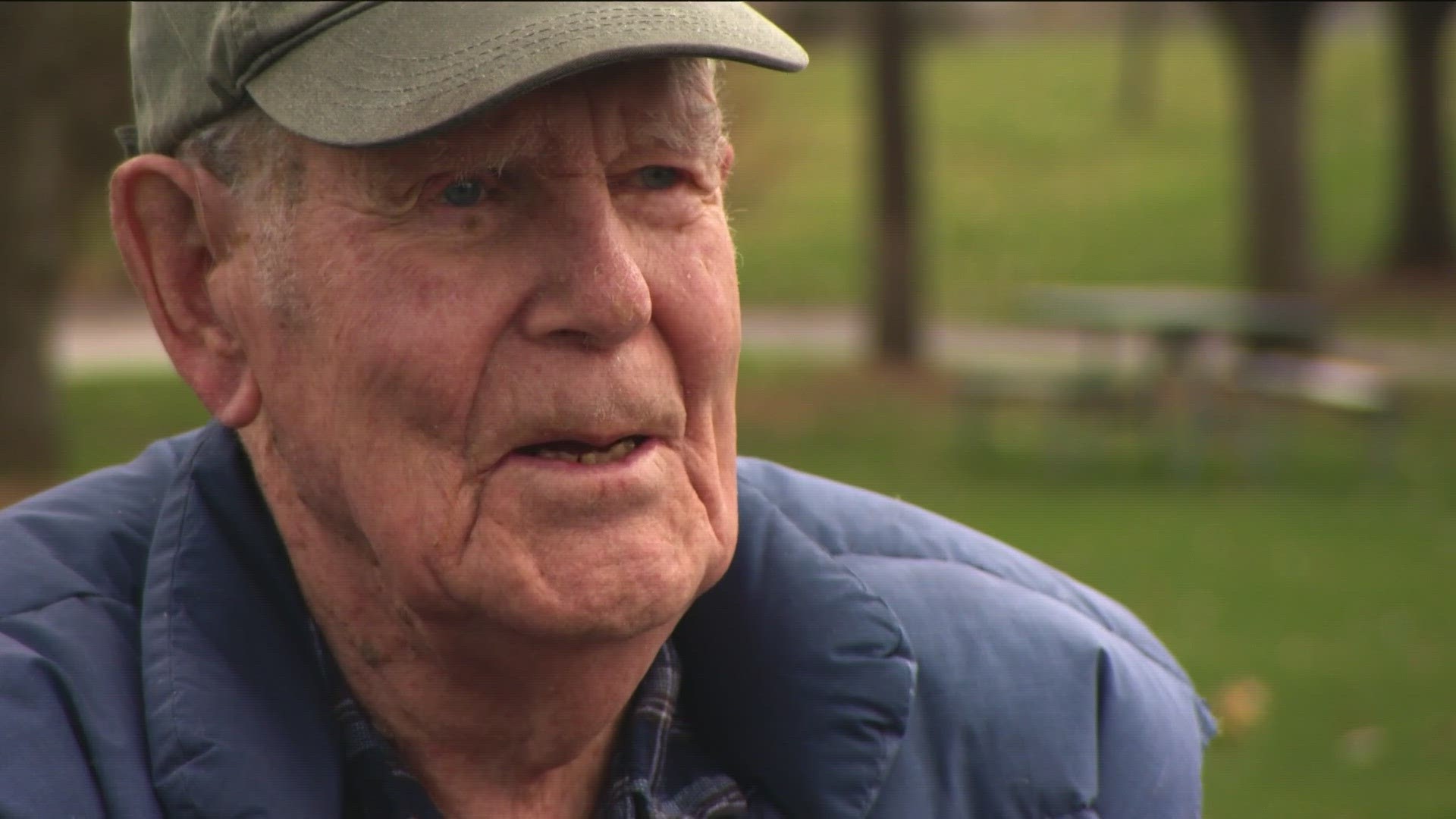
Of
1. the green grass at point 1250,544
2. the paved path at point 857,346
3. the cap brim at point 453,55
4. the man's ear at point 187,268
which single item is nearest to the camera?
the cap brim at point 453,55

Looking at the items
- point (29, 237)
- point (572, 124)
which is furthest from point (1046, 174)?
point (572, 124)

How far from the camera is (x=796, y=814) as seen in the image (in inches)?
80.8

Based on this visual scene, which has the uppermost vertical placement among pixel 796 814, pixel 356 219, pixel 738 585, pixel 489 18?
pixel 489 18

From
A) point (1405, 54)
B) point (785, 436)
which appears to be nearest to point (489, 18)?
point (785, 436)

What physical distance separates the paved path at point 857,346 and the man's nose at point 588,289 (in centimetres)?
1151

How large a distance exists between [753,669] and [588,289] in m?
0.59

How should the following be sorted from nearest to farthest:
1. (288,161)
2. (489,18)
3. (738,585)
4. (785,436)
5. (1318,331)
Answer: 1. (489,18)
2. (288,161)
3. (738,585)
4. (785,436)
5. (1318,331)

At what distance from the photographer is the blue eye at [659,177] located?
6.07 ft

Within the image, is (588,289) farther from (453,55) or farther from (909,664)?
(909,664)

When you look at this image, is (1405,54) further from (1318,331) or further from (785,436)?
(785,436)

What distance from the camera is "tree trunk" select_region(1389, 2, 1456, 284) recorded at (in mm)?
20641

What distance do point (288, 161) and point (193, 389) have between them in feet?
1.10

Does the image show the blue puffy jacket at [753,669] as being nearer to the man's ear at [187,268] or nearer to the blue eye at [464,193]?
the man's ear at [187,268]

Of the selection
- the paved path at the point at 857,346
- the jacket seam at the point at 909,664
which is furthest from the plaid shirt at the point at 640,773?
the paved path at the point at 857,346
